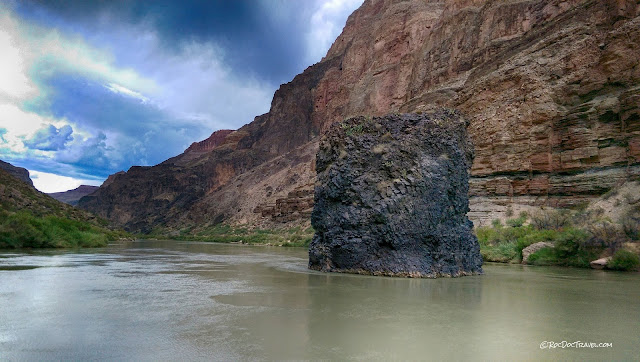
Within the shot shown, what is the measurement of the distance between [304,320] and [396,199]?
771 cm

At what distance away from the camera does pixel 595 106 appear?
2880 cm

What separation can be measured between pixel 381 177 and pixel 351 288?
203 inches

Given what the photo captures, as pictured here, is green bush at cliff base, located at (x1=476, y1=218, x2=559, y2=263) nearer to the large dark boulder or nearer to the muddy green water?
the large dark boulder

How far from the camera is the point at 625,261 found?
1472 cm

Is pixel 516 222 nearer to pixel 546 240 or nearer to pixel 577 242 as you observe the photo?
pixel 546 240

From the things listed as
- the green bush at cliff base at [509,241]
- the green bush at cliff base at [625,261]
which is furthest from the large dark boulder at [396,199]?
the green bush at cliff base at [509,241]

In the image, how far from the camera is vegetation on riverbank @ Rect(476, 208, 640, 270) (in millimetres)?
15848

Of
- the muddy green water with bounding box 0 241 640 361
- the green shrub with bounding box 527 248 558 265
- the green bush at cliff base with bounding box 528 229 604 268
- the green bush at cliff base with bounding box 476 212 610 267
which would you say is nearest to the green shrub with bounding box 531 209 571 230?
the green bush at cliff base with bounding box 476 212 610 267

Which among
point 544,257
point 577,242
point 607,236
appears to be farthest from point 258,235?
point 607,236

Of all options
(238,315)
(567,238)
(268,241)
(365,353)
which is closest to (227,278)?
(238,315)

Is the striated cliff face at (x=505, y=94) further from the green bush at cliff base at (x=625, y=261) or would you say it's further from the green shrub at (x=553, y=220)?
the green bush at cliff base at (x=625, y=261)

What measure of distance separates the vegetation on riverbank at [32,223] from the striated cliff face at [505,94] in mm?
28155

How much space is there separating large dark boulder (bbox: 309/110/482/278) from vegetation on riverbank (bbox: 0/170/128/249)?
672 inches

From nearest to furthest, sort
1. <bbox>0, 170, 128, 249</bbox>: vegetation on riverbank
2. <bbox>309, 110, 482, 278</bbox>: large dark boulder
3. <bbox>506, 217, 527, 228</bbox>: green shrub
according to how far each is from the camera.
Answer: <bbox>309, 110, 482, 278</bbox>: large dark boulder < <bbox>0, 170, 128, 249</bbox>: vegetation on riverbank < <bbox>506, 217, 527, 228</bbox>: green shrub
